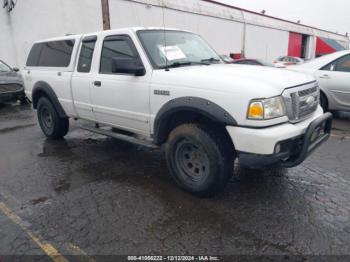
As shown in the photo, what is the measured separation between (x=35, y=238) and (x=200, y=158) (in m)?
1.81

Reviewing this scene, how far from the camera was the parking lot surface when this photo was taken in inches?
105

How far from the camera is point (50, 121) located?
19.6 ft

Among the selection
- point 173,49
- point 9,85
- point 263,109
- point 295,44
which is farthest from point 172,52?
point 295,44

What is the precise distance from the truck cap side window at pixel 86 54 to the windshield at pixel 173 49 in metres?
1.03

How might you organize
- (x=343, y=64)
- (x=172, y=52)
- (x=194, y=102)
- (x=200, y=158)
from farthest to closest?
(x=343, y=64) → (x=172, y=52) → (x=200, y=158) → (x=194, y=102)

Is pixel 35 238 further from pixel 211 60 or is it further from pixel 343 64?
pixel 343 64

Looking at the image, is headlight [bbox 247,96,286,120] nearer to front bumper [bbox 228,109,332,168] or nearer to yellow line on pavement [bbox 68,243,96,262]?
front bumper [bbox 228,109,332,168]

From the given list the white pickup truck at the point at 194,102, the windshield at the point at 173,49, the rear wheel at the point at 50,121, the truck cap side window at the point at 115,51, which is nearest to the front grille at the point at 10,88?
the rear wheel at the point at 50,121

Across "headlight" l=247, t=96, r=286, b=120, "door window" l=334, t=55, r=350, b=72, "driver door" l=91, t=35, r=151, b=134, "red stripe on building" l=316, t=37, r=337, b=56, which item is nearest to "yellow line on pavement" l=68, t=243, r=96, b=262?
"driver door" l=91, t=35, r=151, b=134

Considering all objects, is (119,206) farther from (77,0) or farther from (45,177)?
(77,0)

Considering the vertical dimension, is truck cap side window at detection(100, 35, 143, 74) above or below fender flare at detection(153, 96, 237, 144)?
above

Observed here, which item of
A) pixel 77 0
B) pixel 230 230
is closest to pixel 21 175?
pixel 230 230

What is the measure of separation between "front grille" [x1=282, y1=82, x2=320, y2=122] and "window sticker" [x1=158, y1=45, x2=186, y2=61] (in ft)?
4.81

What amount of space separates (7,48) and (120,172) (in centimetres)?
1135
